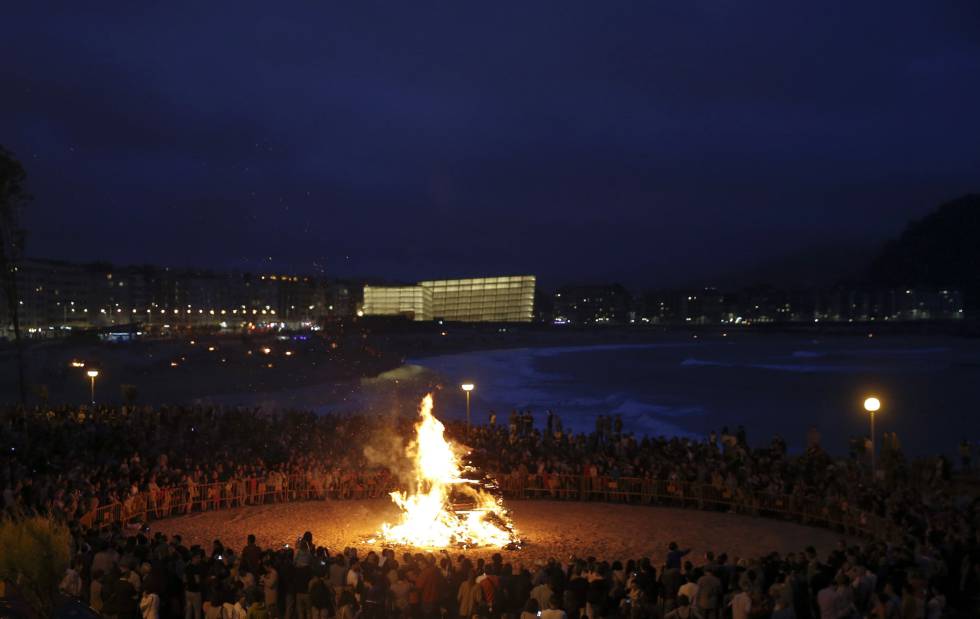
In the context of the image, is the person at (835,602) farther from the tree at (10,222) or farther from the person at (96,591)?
the tree at (10,222)

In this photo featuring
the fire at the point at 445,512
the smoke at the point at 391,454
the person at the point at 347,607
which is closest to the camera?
the person at the point at 347,607

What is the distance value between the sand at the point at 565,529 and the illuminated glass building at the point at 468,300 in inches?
5267

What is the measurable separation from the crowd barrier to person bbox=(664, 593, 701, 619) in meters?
8.41

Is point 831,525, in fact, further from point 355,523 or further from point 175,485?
point 175,485

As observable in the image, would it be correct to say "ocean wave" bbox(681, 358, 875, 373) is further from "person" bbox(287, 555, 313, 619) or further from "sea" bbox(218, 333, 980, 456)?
"person" bbox(287, 555, 313, 619)

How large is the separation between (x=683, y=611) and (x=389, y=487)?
1233 centimetres

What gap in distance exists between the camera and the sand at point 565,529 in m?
16.1

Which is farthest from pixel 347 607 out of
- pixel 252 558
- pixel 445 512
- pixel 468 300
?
pixel 468 300

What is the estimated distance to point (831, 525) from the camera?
17453 millimetres

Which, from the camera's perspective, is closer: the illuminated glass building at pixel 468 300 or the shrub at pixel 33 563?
the shrub at pixel 33 563

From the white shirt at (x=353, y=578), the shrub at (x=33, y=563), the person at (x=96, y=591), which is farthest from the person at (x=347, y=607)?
the shrub at (x=33, y=563)

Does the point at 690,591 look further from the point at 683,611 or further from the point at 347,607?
the point at 347,607

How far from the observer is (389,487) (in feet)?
67.8

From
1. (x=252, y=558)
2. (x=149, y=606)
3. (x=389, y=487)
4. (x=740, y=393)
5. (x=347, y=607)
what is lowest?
(x=347, y=607)
